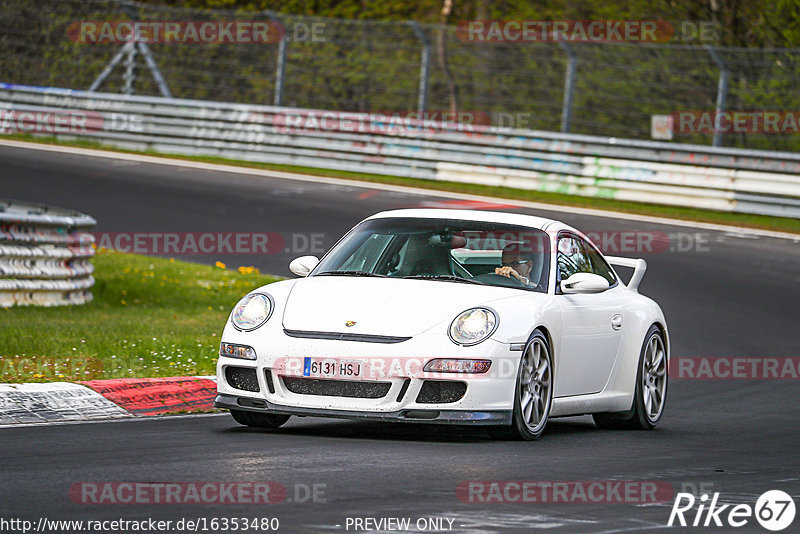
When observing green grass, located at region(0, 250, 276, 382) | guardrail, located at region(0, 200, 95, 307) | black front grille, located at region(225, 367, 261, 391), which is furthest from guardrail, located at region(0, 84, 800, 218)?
black front grille, located at region(225, 367, 261, 391)

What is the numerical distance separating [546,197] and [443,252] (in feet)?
49.0

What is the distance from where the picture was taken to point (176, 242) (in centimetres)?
1906

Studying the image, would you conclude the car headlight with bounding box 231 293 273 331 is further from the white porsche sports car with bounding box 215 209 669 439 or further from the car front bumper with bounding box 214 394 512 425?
the car front bumper with bounding box 214 394 512 425

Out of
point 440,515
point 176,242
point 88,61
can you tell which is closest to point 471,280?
point 440,515

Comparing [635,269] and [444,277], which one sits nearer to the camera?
[444,277]

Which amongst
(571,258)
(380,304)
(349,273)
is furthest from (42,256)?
(380,304)

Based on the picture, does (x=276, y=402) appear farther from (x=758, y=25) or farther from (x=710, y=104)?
(x=758, y=25)

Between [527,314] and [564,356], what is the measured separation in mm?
606

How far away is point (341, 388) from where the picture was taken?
24.8 feet

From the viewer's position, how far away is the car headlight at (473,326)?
25.0 ft

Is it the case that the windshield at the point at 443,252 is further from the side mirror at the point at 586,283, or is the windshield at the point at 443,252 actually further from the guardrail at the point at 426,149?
the guardrail at the point at 426,149

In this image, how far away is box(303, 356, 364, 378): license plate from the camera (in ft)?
24.6

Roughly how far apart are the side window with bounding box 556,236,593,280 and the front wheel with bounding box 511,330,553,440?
77 cm

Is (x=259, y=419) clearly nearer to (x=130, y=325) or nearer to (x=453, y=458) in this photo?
(x=453, y=458)
